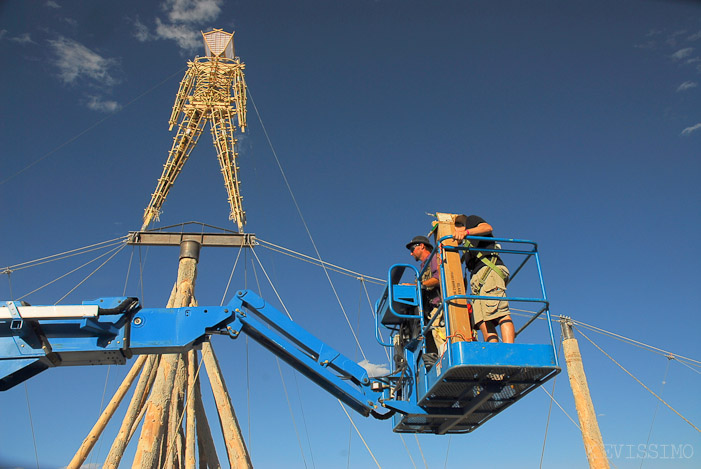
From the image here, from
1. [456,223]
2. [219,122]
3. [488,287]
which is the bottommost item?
[488,287]

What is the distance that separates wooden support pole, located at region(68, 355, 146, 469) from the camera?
1094 centimetres

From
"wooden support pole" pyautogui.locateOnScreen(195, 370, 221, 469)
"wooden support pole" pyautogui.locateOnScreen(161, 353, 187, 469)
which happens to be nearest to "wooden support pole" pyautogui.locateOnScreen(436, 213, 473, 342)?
"wooden support pole" pyautogui.locateOnScreen(161, 353, 187, 469)

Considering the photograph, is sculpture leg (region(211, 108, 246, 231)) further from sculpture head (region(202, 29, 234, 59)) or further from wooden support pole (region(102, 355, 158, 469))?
wooden support pole (region(102, 355, 158, 469))

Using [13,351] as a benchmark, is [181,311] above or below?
above

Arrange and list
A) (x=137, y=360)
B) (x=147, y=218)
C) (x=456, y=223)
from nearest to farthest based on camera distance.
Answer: (x=456, y=223), (x=137, y=360), (x=147, y=218)

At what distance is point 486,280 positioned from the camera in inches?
240

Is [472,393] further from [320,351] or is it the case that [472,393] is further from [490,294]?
[320,351]

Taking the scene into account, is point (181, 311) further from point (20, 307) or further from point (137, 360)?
point (137, 360)

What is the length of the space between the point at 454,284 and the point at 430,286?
0.60m

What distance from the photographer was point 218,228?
12.3 m

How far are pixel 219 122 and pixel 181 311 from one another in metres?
9.00

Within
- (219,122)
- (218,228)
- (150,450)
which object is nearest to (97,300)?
(150,450)

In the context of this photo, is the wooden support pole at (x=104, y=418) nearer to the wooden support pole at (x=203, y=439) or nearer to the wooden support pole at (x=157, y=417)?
the wooden support pole at (x=157, y=417)

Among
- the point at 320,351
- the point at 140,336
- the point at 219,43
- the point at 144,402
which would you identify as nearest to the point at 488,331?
the point at 320,351
